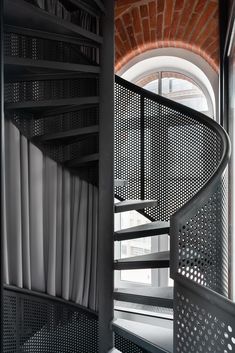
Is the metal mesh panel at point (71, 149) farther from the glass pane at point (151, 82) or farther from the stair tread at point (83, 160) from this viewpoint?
the glass pane at point (151, 82)

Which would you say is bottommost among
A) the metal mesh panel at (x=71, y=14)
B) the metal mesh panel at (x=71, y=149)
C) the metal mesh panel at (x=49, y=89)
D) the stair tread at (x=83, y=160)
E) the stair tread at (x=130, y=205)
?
the stair tread at (x=130, y=205)

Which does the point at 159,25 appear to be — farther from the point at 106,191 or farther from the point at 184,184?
the point at 106,191

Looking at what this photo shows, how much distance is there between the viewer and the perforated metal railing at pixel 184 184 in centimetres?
143

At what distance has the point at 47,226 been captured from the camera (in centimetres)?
216

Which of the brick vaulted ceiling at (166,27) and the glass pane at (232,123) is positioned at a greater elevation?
the brick vaulted ceiling at (166,27)

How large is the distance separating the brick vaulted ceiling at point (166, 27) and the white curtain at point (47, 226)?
1778 millimetres

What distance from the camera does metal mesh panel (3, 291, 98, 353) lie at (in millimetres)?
1885

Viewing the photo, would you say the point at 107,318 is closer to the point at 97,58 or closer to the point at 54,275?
the point at 54,275

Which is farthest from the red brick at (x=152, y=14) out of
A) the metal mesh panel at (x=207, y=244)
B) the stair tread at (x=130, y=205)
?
the metal mesh panel at (x=207, y=244)

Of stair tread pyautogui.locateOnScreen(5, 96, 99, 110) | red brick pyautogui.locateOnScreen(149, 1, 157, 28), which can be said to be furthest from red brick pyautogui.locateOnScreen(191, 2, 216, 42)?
stair tread pyautogui.locateOnScreen(5, 96, 99, 110)

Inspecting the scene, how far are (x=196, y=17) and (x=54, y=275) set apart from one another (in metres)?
2.76

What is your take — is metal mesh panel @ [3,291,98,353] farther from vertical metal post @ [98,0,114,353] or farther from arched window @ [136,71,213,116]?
arched window @ [136,71,213,116]

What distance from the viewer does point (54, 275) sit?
211cm

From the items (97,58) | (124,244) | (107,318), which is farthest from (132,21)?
(107,318)
